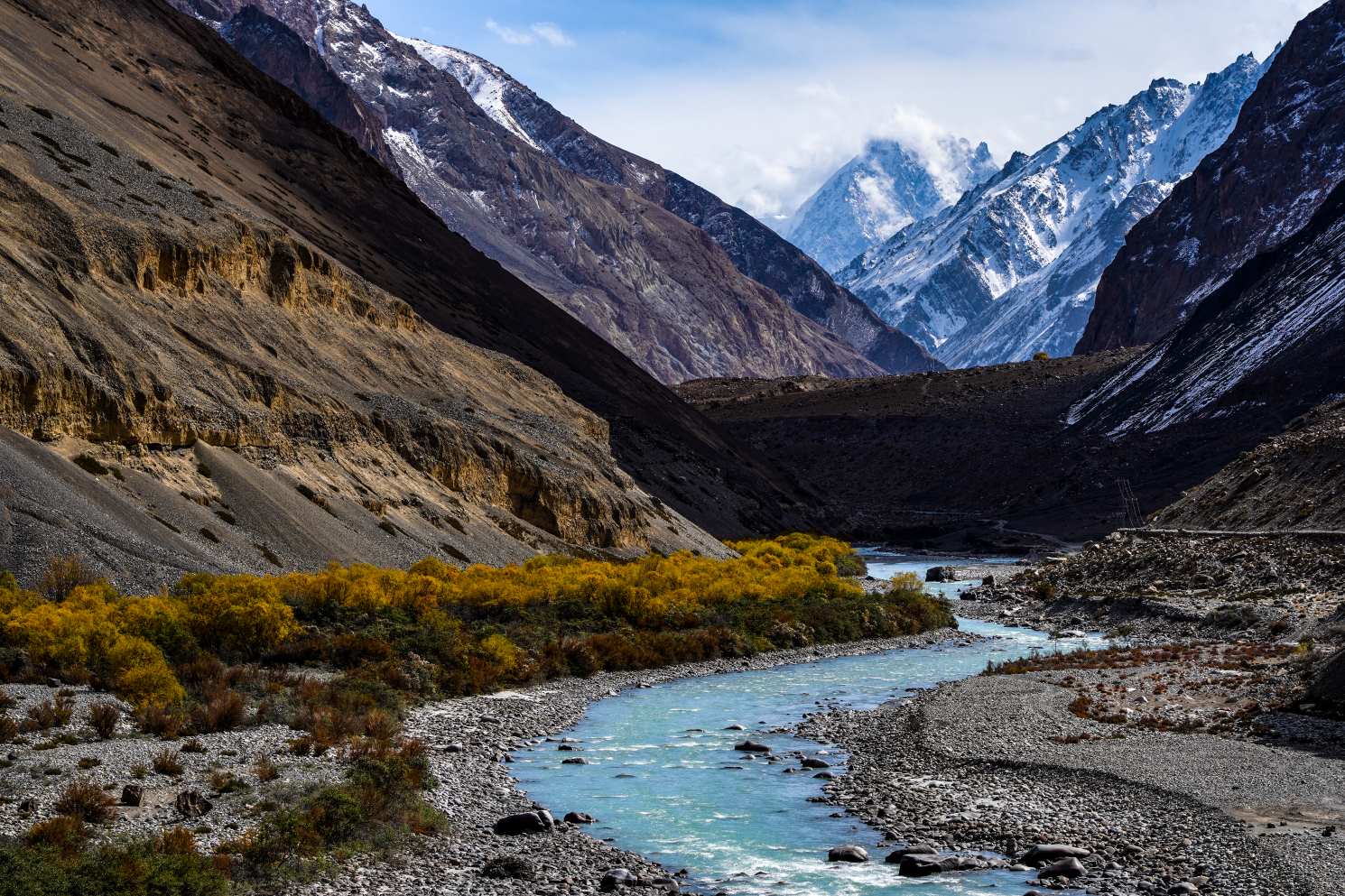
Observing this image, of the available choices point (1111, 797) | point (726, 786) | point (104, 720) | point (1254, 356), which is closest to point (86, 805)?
point (104, 720)

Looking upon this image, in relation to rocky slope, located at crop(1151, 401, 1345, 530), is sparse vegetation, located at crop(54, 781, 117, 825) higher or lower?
lower

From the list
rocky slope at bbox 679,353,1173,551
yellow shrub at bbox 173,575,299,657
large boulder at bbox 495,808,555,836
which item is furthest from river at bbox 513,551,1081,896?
rocky slope at bbox 679,353,1173,551

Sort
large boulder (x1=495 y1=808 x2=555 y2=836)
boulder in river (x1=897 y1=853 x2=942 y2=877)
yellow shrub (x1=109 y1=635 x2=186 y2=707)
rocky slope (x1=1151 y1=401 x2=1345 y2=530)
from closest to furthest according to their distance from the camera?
boulder in river (x1=897 y1=853 x2=942 y2=877) < large boulder (x1=495 y1=808 x2=555 y2=836) < yellow shrub (x1=109 y1=635 x2=186 y2=707) < rocky slope (x1=1151 y1=401 x2=1345 y2=530)

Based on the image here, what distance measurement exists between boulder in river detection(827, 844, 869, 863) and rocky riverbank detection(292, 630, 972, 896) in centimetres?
248

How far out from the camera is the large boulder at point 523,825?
21.0 m

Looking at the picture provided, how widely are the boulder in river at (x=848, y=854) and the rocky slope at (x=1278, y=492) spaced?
40.1 m

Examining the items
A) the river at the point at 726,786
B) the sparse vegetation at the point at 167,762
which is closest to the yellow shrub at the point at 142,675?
the sparse vegetation at the point at 167,762

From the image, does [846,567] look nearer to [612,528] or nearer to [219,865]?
[612,528]

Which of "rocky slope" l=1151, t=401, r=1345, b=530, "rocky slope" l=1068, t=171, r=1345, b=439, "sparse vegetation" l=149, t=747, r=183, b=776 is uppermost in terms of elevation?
"rocky slope" l=1068, t=171, r=1345, b=439

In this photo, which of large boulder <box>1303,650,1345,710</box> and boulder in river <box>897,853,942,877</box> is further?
large boulder <box>1303,650,1345,710</box>

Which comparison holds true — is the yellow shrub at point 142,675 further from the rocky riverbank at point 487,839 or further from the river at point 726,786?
the river at point 726,786

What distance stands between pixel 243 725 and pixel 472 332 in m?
65.5

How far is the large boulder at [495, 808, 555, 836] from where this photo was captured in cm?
2103

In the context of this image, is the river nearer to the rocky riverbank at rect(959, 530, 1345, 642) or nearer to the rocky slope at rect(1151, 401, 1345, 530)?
the rocky riverbank at rect(959, 530, 1345, 642)
